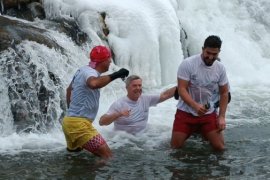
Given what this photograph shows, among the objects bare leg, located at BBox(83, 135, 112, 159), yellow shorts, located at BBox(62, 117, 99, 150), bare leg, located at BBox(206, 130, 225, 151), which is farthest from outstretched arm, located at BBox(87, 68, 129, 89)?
bare leg, located at BBox(206, 130, 225, 151)

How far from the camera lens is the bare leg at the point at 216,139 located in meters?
6.97

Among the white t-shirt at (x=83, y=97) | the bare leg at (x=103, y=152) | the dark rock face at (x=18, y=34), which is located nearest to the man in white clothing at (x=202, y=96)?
the bare leg at (x=103, y=152)

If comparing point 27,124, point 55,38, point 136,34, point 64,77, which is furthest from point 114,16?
point 27,124

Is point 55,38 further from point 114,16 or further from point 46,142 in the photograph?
point 46,142

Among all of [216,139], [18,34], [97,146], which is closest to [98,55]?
[97,146]

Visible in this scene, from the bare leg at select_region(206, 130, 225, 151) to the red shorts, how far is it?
54 mm

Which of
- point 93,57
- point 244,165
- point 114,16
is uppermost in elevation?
point 114,16

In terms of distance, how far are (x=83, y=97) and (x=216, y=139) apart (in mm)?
1748

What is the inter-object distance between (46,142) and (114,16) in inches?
193

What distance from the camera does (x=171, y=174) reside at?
21.0 ft

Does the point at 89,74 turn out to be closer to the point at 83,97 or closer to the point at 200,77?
the point at 83,97

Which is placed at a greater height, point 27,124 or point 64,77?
point 64,77

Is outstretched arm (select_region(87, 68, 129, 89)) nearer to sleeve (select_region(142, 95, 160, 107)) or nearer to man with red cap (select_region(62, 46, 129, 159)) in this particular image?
man with red cap (select_region(62, 46, 129, 159))

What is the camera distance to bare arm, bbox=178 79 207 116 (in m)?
6.61
